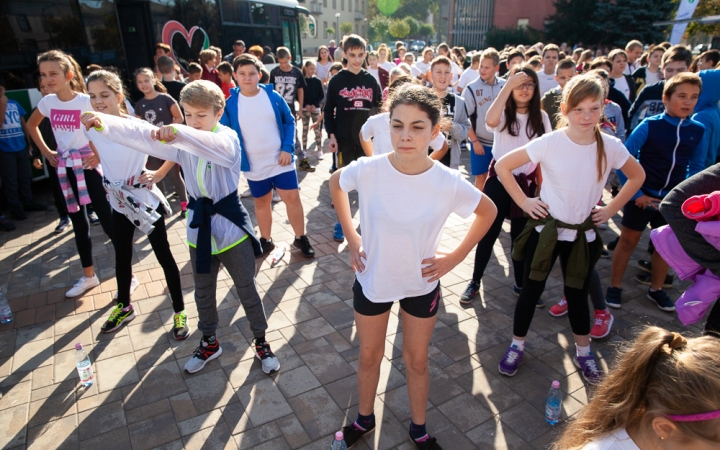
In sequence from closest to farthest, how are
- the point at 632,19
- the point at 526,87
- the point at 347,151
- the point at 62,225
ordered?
the point at 526,87 < the point at 347,151 < the point at 62,225 < the point at 632,19

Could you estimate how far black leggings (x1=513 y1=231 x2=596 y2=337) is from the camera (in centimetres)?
309

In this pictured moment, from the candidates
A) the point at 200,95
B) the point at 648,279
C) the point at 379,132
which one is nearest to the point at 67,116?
the point at 200,95

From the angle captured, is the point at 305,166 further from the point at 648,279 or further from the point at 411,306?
the point at 411,306

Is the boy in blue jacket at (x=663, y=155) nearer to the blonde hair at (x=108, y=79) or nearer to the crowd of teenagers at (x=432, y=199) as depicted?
the crowd of teenagers at (x=432, y=199)

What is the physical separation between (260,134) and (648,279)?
4.11 m

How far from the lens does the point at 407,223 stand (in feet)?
7.02

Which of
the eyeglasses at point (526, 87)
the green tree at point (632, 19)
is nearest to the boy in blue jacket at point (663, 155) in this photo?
the eyeglasses at point (526, 87)

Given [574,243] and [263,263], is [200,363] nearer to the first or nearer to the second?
[263,263]

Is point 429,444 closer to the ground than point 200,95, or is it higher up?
closer to the ground

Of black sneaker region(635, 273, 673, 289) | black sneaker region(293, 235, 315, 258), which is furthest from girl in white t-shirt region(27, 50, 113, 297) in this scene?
black sneaker region(635, 273, 673, 289)

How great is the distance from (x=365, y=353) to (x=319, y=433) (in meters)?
0.68

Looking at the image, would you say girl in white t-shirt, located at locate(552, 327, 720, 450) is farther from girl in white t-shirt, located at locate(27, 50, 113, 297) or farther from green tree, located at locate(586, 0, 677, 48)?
green tree, located at locate(586, 0, 677, 48)

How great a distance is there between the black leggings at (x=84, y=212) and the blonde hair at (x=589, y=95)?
150 inches

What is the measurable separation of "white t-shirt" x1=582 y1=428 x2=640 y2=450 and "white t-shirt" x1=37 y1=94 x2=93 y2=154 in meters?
4.38
